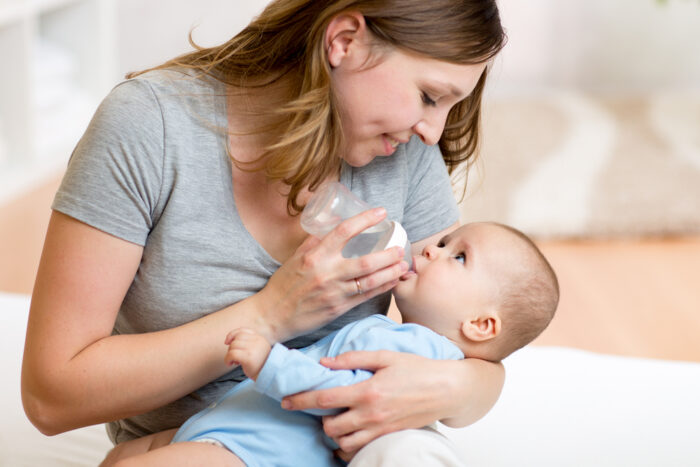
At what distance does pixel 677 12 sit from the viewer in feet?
16.0

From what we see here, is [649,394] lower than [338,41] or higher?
lower

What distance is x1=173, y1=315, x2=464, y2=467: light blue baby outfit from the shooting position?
44.5 inches

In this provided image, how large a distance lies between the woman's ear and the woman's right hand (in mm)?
230

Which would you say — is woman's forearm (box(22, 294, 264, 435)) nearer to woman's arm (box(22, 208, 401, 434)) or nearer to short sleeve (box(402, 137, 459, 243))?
woman's arm (box(22, 208, 401, 434))

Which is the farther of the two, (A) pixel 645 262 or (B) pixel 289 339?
(A) pixel 645 262

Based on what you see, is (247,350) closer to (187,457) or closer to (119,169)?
(187,457)

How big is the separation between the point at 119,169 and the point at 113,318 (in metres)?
0.22

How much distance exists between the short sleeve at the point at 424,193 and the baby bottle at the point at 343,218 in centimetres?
11

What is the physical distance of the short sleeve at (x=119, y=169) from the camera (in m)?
1.15

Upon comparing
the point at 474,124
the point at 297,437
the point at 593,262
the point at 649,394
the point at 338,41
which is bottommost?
the point at 593,262

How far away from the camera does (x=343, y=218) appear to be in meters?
1.34

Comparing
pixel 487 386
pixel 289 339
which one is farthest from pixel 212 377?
pixel 487 386

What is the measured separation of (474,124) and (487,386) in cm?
46

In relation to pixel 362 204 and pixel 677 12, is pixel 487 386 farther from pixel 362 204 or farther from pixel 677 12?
pixel 677 12
